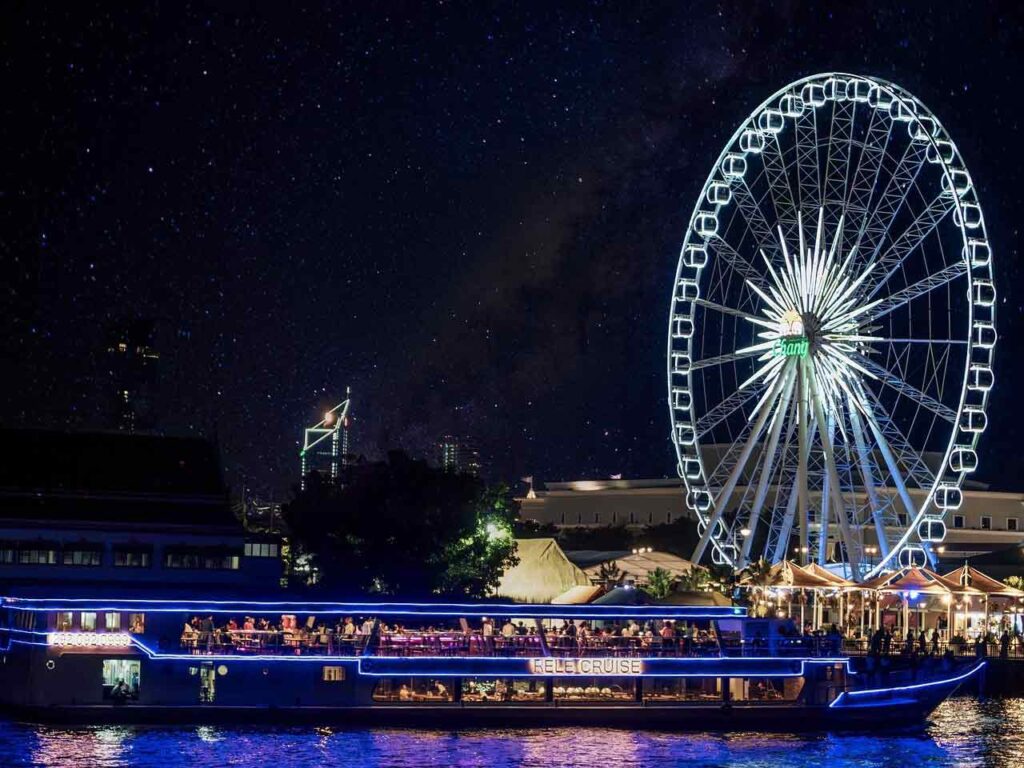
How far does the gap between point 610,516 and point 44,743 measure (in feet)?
419

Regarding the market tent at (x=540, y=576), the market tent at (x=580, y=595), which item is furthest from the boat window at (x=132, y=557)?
the market tent at (x=540, y=576)

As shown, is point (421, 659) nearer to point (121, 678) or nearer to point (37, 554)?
point (121, 678)

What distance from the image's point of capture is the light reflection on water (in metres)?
51.1

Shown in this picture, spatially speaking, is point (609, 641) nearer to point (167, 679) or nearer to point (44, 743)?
point (167, 679)

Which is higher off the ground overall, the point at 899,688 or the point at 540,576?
the point at 540,576

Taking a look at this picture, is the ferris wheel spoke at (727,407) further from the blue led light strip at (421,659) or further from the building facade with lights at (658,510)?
the building facade with lights at (658,510)

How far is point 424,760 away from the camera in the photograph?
52.1 metres

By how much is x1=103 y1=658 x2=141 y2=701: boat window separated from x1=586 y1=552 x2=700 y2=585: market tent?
A: 53969 millimetres

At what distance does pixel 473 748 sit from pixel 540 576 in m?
44.9

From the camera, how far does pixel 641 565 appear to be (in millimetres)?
112812

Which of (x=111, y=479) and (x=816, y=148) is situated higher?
(x=816, y=148)

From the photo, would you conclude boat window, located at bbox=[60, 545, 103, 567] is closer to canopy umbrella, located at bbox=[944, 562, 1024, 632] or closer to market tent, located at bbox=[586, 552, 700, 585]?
canopy umbrella, located at bbox=[944, 562, 1024, 632]

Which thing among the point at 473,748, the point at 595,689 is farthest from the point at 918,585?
the point at 473,748

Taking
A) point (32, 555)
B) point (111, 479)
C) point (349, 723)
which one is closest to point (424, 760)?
point (349, 723)
